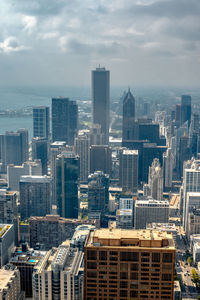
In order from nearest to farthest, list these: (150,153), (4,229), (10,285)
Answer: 1. (10,285)
2. (4,229)
3. (150,153)

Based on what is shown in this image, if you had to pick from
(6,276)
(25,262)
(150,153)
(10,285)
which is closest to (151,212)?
(25,262)

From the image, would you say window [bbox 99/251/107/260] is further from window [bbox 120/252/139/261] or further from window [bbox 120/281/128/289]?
window [bbox 120/281/128/289]

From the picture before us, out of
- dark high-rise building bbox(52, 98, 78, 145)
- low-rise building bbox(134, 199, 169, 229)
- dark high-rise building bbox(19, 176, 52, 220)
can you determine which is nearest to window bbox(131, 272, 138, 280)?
low-rise building bbox(134, 199, 169, 229)

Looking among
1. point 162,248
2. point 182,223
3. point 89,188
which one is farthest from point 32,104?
point 162,248

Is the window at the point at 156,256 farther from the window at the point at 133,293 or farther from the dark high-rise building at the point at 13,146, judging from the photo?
the dark high-rise building at the point at 13,146

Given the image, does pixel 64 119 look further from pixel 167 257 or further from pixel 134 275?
pixel 167 257

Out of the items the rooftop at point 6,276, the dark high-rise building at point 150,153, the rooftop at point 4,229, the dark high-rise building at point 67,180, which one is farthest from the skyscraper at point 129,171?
the rooftop at point 6,276
